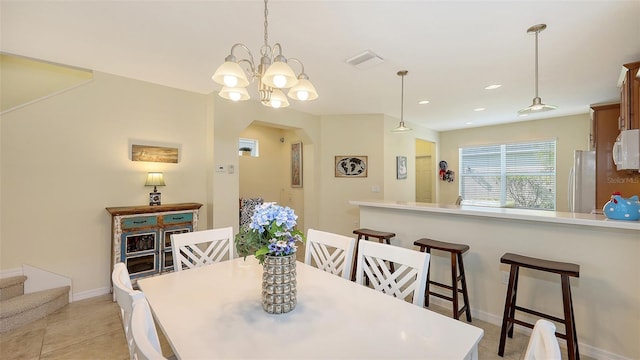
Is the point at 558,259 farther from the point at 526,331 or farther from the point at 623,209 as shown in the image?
the point at 526,331

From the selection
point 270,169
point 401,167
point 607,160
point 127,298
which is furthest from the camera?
point 270,169

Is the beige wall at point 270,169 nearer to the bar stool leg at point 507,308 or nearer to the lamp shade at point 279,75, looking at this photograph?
the bar stool leg at point 507,308

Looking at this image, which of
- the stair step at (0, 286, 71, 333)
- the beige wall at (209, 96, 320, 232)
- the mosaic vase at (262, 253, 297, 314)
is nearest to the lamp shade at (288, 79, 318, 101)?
the mosaic vase at (262, 253, 297, 314)

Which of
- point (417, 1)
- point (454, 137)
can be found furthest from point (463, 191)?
point (417, 1)

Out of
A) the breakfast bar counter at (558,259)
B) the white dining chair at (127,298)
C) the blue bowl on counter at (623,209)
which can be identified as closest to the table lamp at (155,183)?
the white dining chair at (127,298)

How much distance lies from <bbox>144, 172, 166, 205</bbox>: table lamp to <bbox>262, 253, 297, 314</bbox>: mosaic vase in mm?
2696

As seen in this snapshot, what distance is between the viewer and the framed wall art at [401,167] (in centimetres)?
518

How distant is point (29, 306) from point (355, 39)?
149 inches

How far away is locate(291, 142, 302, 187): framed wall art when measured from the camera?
526cm

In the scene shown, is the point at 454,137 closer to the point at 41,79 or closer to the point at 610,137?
the point at 610,137

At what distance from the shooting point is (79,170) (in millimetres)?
2941

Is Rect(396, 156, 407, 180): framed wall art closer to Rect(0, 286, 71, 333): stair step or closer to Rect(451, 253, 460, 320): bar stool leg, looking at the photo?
Rect(451, 253, 460, 320): bar stool leg

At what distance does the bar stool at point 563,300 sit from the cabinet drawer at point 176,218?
3341mm

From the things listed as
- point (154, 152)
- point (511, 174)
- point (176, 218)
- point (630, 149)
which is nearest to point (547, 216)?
point (630, 149)
